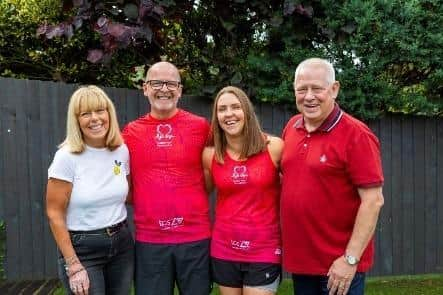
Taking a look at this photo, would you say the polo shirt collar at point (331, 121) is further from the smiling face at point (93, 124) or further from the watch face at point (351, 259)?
the smiling face at point (93, 124)

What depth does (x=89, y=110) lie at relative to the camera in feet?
10.5

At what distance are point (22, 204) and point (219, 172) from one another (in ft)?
9.09

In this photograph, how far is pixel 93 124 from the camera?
3.22m

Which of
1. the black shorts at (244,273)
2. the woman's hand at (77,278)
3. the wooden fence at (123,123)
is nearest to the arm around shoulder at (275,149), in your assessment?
the black shorts at (244,273)

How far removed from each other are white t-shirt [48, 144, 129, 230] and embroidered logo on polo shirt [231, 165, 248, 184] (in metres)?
0.67

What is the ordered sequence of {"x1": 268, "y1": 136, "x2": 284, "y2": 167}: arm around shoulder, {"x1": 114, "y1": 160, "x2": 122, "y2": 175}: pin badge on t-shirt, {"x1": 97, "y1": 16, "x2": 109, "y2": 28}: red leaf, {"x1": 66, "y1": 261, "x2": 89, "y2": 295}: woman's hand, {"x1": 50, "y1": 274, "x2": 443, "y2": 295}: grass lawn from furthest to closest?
1. {"x1": 50, "y1": 274, "x2": 443, "y2": 295}: grass lawn
2. {"x1": 97, "y1": 16, "x2": 109, "y2": 28}: red leaf
3. {"x1": 268, "y1": 136, "x2": 284, "y2": 167}: arm around shoulder
4. {"x1": 114, "y1": 160, "x2": 122, "y2": 175}: pin badge on t-shirt
5. {"x1": 66, "y1": 261, "x2": 89, "y2": 295}: woman's hand

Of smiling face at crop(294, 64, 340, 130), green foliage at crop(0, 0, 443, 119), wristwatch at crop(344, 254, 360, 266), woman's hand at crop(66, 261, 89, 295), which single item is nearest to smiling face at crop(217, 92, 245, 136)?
smiling face at crop(294, 64, 340, 130)

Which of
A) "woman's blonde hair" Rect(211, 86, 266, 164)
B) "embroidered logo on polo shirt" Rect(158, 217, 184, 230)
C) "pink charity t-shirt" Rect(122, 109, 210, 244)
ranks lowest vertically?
"embroidered logo on polo shirt" Rect(158, 217, 184, 230)

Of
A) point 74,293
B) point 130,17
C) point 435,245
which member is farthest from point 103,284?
point 435,245

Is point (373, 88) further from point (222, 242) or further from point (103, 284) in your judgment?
point (103, 284)

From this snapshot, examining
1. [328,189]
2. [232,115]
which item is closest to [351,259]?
[328,189]

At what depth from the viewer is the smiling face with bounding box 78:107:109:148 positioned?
10.5 feet

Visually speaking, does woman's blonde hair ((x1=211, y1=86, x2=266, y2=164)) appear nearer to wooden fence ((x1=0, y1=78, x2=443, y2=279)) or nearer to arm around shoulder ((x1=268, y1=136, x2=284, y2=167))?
arm around shoulder ((x1=268, y1=136, x2=284, y2=167))

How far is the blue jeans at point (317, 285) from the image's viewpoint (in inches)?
124
